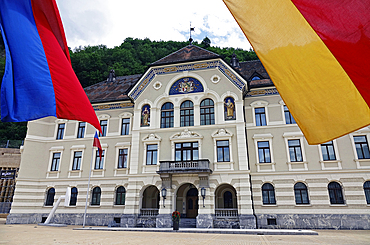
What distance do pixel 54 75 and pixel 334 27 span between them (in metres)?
5.06

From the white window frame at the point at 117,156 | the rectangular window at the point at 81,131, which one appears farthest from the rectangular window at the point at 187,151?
the rectangular window at the point at 81,131

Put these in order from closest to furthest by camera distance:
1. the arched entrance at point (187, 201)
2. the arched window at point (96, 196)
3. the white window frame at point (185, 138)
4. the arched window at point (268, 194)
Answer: the arched window at point (268, 194) < the white window frame at point (185, 138) < the arched entrance at point (187, 201) < the arched window at point (96, 196)

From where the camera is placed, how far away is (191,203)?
84.2 ft

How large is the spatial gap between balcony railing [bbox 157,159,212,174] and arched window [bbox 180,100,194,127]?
398cm

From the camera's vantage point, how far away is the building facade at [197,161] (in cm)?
2172

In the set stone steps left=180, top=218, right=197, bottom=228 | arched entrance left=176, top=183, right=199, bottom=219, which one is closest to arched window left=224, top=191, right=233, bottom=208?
arched entrance left=176, top=183, right=199, bottom=219

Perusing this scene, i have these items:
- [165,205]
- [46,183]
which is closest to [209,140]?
[165,205]

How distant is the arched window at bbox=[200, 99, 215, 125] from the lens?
2462 centimetres

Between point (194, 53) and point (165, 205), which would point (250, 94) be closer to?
point (194, 53)

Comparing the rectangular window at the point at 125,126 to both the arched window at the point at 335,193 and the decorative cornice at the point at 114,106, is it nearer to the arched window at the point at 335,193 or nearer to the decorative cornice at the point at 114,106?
the decorative cornice at the point at 114,106

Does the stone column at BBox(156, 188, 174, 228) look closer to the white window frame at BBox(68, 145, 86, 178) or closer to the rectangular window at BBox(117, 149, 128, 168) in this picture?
the rectangular window at BBox(117, 149, 128, 168)

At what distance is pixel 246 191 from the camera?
21.8 metres

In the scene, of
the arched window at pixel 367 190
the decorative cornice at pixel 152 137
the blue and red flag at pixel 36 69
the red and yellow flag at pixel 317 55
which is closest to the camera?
the red and yellow flag at pixel 317 55

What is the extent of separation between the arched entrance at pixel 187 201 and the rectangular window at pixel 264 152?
708 cm
